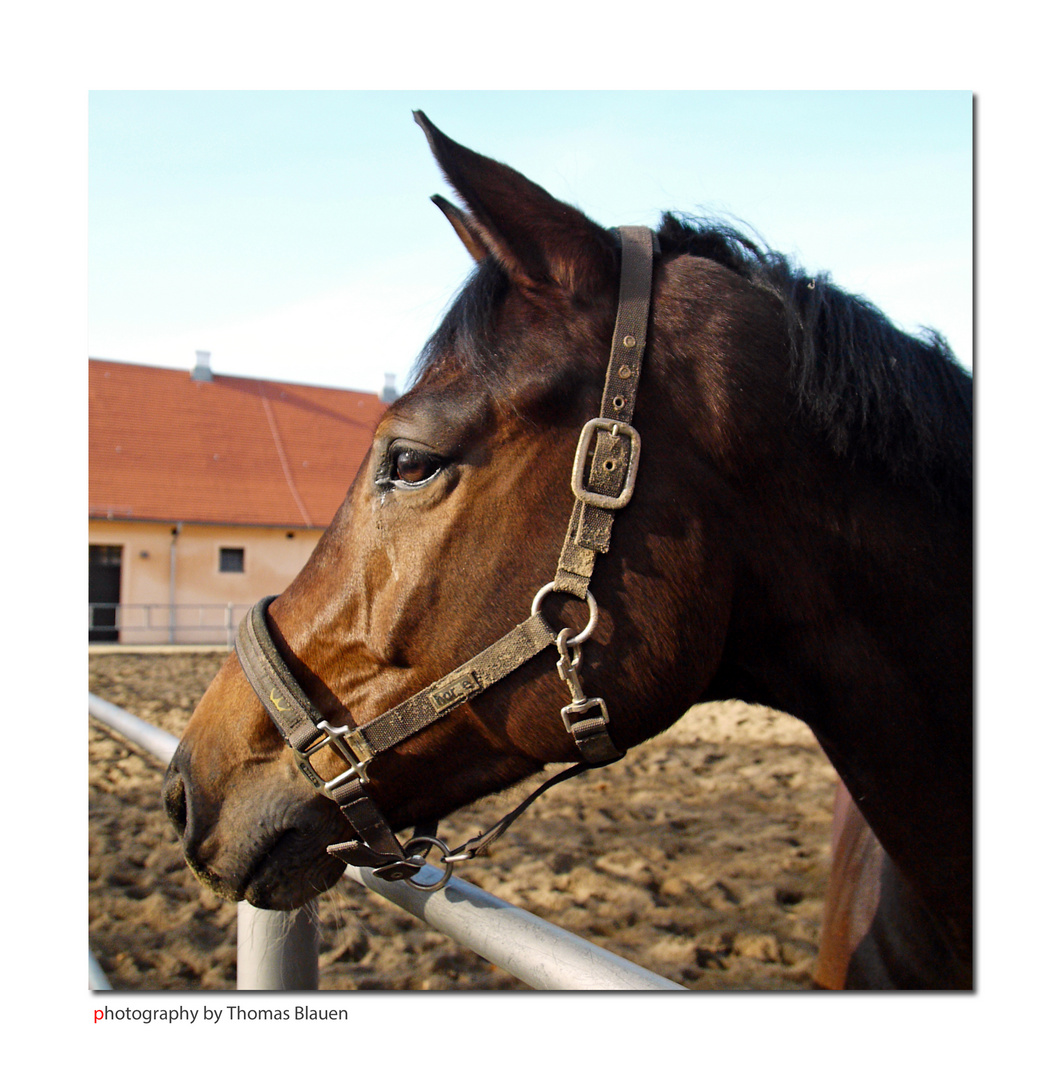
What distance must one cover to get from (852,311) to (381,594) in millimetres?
1051

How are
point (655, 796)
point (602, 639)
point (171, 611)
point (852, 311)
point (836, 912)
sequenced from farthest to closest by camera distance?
point (171, 611) → point (655, 796) → point (836, 912) → point (852, 311) → point (602, 639)

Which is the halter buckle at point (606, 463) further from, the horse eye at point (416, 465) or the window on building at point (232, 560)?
the window on building at point (232, 560)

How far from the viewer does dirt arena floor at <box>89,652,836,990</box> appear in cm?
332

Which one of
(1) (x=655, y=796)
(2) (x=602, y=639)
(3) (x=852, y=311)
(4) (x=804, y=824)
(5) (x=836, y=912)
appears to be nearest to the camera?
(2) (x=602, y=639)

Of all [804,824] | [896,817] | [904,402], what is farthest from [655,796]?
[904,402]

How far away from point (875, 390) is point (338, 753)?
1216 mm

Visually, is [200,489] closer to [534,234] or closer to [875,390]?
[534,234]

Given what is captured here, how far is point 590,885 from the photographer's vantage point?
13.4ft

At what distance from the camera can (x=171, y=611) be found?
762 inches

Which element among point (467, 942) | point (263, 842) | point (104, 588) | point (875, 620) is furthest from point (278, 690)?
point (104, 588)

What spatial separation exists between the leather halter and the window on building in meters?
20.7

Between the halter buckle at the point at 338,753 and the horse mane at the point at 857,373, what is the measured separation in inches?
27.9

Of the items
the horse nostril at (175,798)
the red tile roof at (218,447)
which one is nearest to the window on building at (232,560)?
the red tile roof at (218,447)

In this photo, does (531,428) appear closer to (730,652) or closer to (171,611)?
(730,652)
